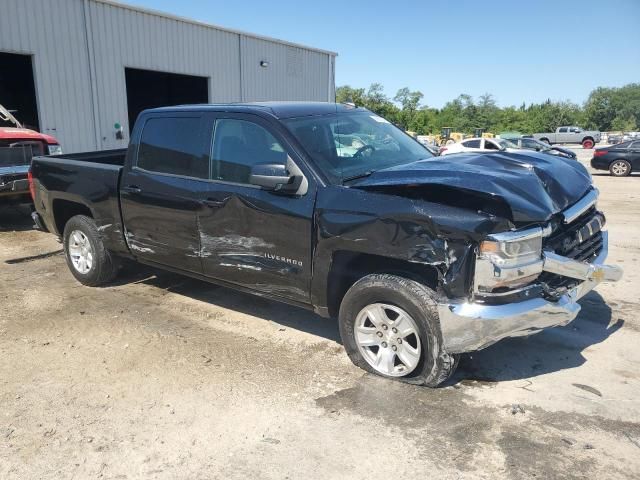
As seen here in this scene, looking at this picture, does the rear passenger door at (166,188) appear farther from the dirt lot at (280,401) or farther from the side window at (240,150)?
the dirt lot at (280,401)

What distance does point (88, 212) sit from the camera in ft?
19.7

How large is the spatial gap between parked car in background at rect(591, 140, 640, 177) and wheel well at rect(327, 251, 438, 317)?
18.3m

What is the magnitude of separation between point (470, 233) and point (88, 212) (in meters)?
4.50

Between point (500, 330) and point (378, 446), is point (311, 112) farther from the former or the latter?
point (378, 446)

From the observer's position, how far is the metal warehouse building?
13641mm

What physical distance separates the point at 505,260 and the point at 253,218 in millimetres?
1913

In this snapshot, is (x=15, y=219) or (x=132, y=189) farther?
(x=15, y=219)

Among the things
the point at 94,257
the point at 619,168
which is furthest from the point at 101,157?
the point at 619,168

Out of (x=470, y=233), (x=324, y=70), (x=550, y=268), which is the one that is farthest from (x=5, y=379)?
(x=324, y=70)

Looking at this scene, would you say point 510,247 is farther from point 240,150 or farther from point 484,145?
point 484,145

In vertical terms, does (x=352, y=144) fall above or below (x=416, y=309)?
above

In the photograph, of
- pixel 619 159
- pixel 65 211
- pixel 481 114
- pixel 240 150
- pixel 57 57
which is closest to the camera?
pixel 240 150

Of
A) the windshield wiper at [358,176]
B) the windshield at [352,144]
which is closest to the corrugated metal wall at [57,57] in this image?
the windshield at [352,144]

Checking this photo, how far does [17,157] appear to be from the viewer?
29.7 ft
